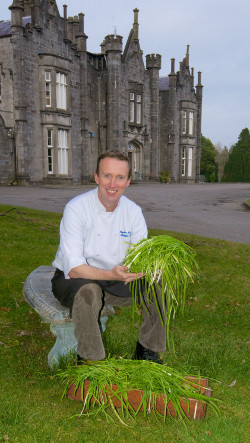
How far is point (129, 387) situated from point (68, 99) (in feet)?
94.0

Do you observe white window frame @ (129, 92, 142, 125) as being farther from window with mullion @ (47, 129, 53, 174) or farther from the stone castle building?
window with mullion @ (47, 129, 53, 174)

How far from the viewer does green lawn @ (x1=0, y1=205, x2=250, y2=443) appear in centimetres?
272

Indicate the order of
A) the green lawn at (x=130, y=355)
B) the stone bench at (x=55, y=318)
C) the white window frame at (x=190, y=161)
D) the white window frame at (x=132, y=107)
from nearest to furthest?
the green lawn at (x=130, y=355) → the stone bench at (x=55, y=318) → the white window frame at (x=132, y=107) → the white window frame at (x=190, y=161)

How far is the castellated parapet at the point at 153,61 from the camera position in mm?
36469

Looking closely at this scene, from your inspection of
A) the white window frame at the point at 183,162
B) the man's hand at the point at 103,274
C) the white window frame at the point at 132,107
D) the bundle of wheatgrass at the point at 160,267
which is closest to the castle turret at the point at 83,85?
the white window frame at the point at 132,107

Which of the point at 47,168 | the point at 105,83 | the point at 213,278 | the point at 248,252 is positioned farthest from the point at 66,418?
the point at 105,83

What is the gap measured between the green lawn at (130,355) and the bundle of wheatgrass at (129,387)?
0.09m

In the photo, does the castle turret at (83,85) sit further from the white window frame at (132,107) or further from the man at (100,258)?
the man at (100,258)

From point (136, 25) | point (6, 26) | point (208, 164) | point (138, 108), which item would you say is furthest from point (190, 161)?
point (6, 26)

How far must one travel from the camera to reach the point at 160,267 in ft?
10.5

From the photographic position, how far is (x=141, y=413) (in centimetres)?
295

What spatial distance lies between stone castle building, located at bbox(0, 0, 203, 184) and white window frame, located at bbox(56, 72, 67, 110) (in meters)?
0.07

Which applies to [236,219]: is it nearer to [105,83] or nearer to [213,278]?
[213,278]

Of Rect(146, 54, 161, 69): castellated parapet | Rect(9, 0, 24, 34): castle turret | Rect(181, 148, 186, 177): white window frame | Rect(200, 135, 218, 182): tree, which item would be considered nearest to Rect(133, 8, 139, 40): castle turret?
Rect(146, 54, 161, 69): castellated parapet
